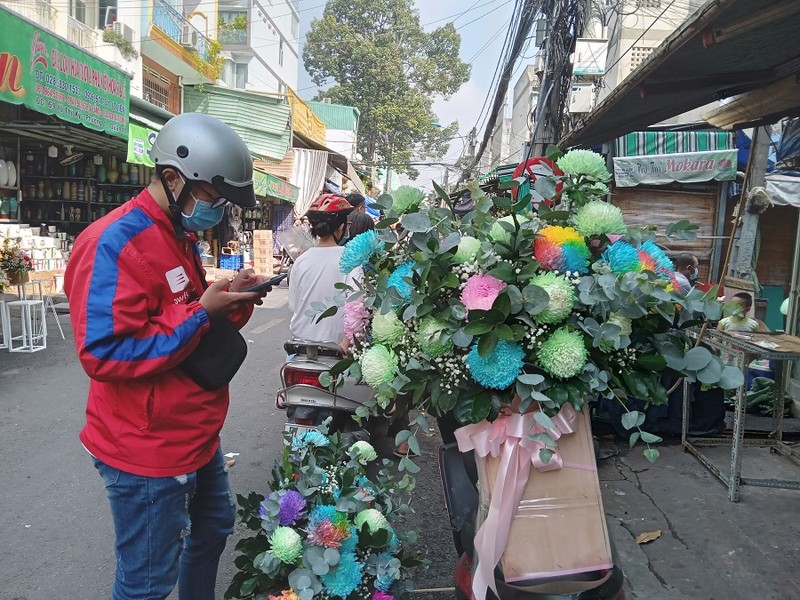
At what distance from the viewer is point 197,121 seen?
6.66 ft

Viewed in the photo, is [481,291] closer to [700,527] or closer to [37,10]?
[700,527]

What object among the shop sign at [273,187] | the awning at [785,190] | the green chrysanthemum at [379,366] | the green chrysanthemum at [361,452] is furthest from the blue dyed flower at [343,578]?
the shop sign at [273,187]

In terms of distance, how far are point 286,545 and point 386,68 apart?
37.8m

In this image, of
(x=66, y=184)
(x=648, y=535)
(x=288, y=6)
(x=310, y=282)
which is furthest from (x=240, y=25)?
(x=648, y=535)

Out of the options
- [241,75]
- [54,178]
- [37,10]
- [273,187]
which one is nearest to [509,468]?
[54,178]

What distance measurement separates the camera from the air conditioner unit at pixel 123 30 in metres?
14.7

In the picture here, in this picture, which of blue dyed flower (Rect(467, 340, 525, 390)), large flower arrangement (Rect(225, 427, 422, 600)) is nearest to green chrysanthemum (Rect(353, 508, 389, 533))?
large flower arrangement (Rect(225, 427, 422, 600))

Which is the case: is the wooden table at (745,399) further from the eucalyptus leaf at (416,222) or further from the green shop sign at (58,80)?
the green shop sign at (58,80)

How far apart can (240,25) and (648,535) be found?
22423 millimetres

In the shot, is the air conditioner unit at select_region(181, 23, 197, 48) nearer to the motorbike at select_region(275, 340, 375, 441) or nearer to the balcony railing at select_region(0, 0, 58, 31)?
the balcony railing at select_region(0, 0, 58, 31)

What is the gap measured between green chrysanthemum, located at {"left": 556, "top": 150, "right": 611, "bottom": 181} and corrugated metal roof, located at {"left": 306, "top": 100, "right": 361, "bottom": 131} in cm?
3518

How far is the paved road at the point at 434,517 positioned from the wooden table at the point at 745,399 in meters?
0.09

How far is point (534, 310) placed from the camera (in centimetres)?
156

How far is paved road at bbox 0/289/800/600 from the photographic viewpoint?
3141 mm
